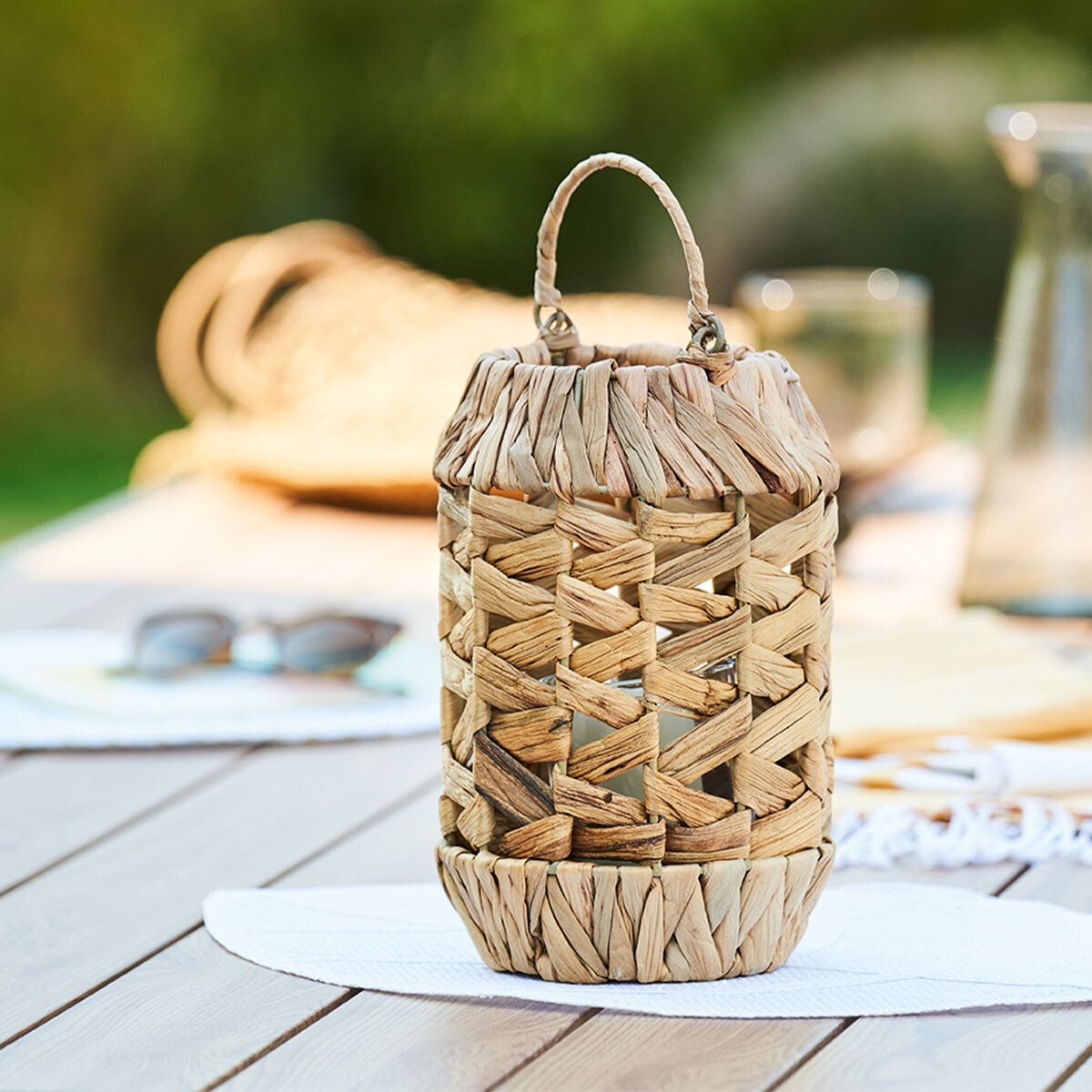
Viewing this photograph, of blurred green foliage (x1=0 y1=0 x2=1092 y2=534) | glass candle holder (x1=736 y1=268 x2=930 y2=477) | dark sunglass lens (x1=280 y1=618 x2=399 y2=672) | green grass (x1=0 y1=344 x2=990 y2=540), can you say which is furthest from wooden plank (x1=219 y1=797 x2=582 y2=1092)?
blurred green foliage (x1=0 y1=0 x2=1092 y2=534)

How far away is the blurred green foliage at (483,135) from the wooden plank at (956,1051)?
3572mm

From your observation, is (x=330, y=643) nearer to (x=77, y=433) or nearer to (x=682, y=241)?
(x=682, y=241)

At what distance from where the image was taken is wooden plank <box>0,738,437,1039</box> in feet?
2.61

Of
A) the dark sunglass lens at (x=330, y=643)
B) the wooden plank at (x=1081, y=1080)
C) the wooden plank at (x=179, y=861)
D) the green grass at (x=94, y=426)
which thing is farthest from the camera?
the green grass at (x=94, y=426)

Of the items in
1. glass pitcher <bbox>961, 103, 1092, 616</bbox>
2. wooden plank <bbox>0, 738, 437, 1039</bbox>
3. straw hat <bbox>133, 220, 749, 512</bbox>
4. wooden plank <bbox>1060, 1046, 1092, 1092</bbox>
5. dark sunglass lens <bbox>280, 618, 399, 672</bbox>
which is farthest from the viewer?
straw hat <bbox>133, 220, 749, 512</bbox>

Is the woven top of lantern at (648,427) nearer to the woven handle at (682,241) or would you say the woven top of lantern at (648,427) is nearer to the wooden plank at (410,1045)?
the woven handle at (682,241)

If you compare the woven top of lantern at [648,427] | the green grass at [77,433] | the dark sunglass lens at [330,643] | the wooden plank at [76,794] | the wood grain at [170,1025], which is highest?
the woven top of lantern at [648,427]

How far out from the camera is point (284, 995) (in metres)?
0.75

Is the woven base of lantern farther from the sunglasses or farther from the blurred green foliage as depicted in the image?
the blurred green foliage

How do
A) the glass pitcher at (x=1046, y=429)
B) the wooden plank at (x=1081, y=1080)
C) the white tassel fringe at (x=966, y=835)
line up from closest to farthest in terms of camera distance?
the wooden plank at (x=1081, y=1080), the white tassel fringe at (x=966, y=835), the glass pitcher at (x=1046, y=429)

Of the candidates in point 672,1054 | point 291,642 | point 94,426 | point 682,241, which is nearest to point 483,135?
point 94,426

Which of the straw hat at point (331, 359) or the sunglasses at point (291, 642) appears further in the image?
the straw hat at point (331, 359)

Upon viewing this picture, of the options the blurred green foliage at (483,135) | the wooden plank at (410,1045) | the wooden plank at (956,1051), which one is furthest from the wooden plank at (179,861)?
the blurred green foliage at (483,135)

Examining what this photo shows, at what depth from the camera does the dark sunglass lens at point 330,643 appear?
3.97 feet
